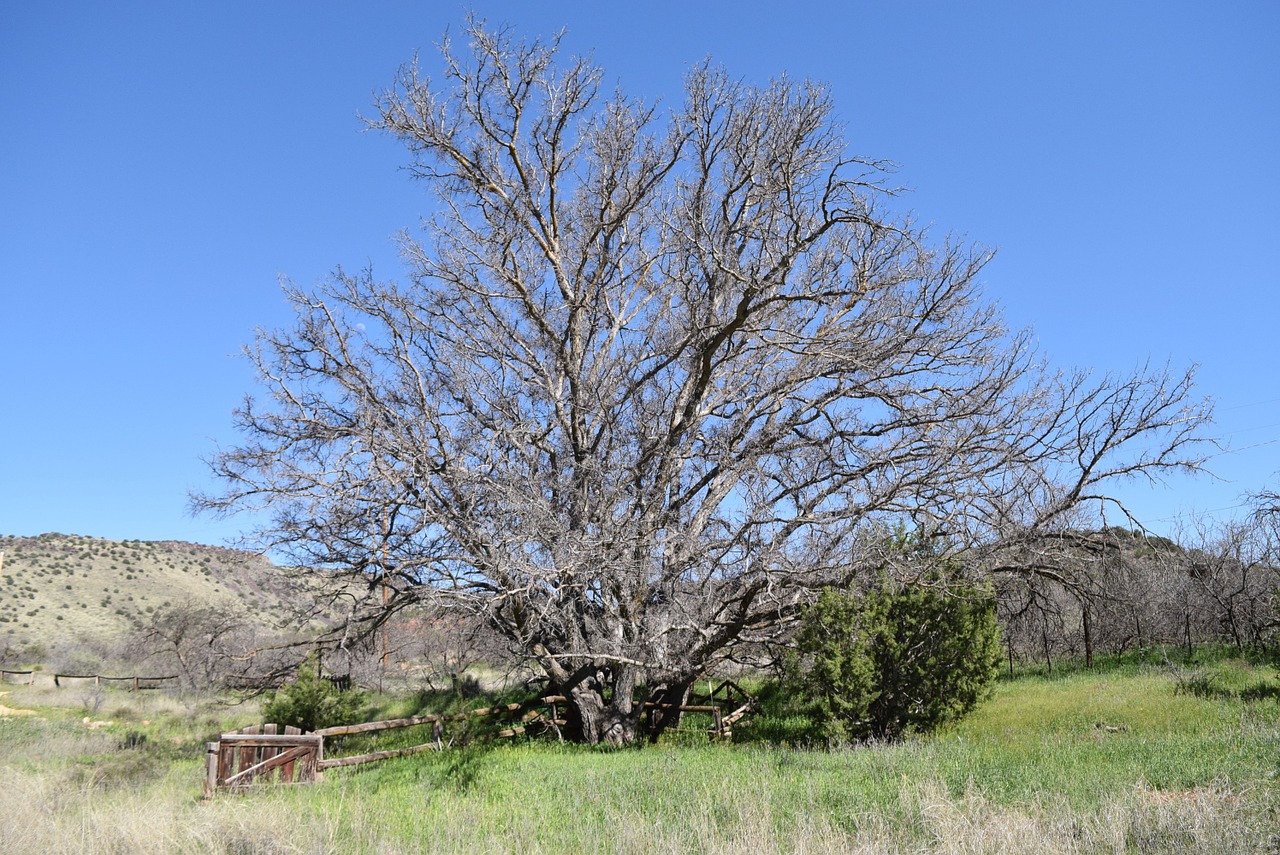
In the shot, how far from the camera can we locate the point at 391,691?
89.2 ft

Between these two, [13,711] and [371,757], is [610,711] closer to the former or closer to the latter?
[371,757]

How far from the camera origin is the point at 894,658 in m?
13.7

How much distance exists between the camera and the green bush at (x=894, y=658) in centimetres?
1323

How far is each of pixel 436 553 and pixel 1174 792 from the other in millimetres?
10063

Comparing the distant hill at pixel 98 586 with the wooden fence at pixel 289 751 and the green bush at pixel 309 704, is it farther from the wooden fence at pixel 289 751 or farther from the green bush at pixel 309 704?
the wooden fence at pixel 289 751

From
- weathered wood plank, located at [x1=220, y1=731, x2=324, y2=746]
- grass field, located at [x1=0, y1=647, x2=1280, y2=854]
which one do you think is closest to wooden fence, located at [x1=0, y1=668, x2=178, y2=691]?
grass field, located at [x1=0, y1=647, x2=1280, y2=854]

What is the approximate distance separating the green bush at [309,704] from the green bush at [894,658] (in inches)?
401

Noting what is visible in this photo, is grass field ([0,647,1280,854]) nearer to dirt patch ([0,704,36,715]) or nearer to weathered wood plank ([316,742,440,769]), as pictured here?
weathered wood plank ([316,742,440,769])

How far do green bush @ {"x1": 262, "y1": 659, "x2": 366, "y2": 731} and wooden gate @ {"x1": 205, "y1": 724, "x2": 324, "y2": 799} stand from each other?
13.6 ft

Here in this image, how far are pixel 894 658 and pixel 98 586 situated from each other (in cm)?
5225

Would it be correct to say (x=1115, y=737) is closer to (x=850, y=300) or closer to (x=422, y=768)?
(x=850, y=300)

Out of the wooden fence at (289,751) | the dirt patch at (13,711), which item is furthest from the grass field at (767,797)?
the dirt patch at (13,711)

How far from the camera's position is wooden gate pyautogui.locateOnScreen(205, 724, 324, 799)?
12.0 metres

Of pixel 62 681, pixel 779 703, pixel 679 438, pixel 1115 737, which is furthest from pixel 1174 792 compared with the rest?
pixel 62 681
